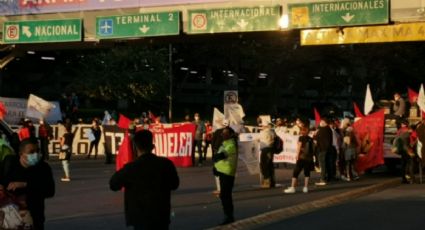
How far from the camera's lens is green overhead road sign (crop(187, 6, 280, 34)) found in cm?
2156

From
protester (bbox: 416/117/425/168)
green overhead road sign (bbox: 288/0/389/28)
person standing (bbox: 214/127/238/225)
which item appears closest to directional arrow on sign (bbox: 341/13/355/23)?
green overhead road sign (bbox: 288/0/389/28)

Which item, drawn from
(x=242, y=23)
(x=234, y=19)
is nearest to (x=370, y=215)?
(x=242, y=23)

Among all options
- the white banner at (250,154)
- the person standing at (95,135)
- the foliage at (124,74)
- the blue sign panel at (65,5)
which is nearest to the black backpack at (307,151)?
the white banner at (250,154)

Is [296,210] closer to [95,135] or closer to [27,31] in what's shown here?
[27,31]

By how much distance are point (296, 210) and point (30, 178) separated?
765 cm

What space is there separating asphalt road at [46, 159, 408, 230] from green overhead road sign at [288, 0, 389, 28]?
4.20 metres

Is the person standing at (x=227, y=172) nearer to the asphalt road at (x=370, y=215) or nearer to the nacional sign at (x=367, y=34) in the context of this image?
the asphalt road at (x=370, y=215)

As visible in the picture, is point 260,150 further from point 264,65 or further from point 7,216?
point 264,65

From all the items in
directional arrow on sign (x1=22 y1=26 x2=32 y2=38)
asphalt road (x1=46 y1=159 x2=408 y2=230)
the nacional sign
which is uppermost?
directional arrow on sign (x1=22 y1=26 x2=32 y2=38)


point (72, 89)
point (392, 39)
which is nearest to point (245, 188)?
point (392, 39)

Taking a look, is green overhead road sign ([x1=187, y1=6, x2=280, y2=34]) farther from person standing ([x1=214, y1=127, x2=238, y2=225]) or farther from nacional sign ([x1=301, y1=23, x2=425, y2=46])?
person standing ([x1=214, y1=127, x2=238, y2=225])

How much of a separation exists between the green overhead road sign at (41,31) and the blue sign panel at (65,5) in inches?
17.5

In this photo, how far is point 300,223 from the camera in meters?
12.7

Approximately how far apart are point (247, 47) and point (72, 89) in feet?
40.9
